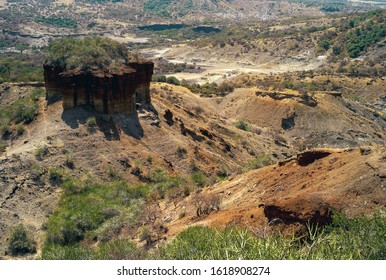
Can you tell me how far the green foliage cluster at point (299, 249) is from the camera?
9.12 m

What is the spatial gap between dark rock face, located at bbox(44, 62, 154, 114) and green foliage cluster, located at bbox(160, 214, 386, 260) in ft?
57.4

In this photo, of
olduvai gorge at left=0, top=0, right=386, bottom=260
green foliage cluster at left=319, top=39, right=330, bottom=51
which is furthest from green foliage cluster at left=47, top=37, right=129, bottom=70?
green foliage cluster at left=319, top=39, right=330, bottom=51

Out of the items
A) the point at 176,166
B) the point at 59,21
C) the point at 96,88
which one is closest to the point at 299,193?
the point at 176,166

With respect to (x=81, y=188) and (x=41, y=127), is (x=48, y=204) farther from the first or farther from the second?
(x=41, y=127)

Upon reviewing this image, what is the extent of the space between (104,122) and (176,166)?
522 cm

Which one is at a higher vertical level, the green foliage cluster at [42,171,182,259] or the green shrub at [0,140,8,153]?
the green shrub at [0,140,8,153]

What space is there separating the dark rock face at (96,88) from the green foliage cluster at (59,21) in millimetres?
125131

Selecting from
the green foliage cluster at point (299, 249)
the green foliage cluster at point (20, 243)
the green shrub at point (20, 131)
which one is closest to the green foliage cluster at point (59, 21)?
the green shrub at point (20, 131)

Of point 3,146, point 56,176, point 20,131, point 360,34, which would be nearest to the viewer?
point 56,176

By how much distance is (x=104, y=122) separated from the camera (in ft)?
90.5

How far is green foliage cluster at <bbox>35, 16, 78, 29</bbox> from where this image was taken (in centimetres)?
14712

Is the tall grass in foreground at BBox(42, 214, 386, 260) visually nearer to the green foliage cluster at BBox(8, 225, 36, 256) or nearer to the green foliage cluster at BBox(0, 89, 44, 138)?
the green foliage cluster at BBox(8, 225, 36, 256)

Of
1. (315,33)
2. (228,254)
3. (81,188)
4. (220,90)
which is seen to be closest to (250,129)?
(220,90)

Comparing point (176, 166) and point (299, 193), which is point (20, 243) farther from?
point (176, 166)
